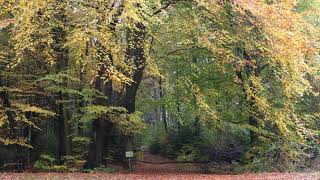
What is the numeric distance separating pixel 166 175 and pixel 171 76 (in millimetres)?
6486

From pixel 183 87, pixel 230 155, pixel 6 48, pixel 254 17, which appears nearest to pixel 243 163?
pixel 230 155

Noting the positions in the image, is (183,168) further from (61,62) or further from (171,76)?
(61,62)

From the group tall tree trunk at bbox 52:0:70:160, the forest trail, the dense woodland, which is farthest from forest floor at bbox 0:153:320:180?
tall tree trunk at bbox 52:0:70:160

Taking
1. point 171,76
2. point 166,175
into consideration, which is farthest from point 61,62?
point 166,175

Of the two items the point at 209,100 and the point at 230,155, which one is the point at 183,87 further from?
the point at 230,155

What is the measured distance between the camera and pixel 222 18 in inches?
606

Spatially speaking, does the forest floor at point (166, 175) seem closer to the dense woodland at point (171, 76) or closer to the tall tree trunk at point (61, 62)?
the dense woodland at point (171, 76)

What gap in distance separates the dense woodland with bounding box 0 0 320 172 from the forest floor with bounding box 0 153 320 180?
3.01ft

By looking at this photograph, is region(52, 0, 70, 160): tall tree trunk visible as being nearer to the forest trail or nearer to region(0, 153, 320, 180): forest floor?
region(0, 153, 320, 180): forest floor

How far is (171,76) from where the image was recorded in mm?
20938

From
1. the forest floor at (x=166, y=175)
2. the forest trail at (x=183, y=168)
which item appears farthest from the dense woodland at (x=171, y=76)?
the forest floor at (x=166, y=175)

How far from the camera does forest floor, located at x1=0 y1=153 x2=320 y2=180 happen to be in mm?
13293

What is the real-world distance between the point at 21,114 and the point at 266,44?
426 inches

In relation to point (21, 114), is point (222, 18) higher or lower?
higher
